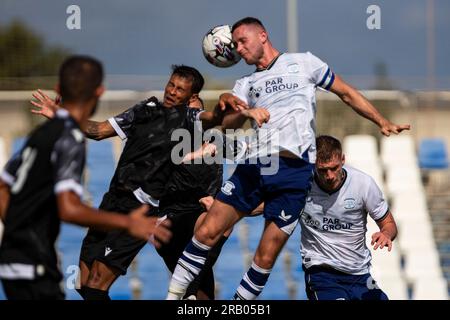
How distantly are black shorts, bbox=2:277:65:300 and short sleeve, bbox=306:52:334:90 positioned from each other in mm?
3320

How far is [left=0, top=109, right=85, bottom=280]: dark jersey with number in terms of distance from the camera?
6.27 m

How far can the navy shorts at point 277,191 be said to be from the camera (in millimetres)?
8578

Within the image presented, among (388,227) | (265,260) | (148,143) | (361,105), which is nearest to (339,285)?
(388,227)

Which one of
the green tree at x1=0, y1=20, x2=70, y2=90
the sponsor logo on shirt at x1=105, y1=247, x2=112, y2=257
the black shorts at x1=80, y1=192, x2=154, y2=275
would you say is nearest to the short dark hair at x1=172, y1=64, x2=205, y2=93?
the black shorts at x1=80, y1=192, x2=154, y2=275

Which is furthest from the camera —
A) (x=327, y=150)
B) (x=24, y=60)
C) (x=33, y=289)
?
(x=24, y=60)

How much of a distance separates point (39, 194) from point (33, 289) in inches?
25.3

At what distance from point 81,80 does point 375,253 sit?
1011 cm

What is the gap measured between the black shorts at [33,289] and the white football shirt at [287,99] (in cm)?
272

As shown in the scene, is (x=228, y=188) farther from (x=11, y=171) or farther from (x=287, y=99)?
(x=11, y=171)

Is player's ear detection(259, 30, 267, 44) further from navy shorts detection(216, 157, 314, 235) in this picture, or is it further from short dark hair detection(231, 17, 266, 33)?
navy shorts detection(216, 157, 314, 235)

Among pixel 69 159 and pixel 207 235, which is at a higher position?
pixel 69 159

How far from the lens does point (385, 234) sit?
9.04 meters

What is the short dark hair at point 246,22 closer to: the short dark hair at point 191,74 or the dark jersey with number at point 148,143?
the short dark hair at point 191,74
